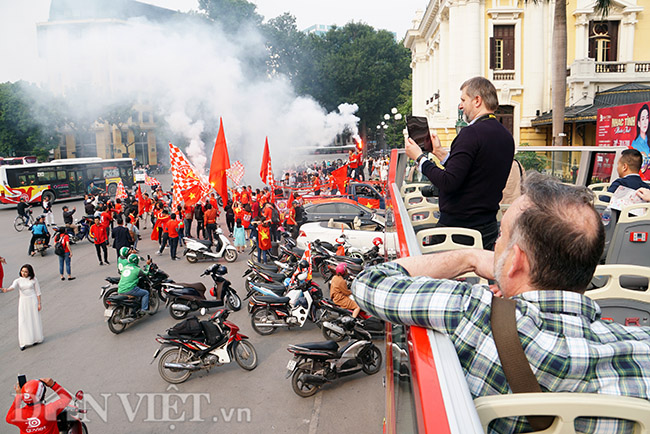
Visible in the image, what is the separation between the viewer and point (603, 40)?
952 inches

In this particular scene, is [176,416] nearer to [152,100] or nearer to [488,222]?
[488,222]

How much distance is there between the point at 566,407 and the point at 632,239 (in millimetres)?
3482

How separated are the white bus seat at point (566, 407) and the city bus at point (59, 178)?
31.9 metres

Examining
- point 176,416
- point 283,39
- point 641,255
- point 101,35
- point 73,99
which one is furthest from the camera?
point 283,39

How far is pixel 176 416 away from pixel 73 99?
1848 inches

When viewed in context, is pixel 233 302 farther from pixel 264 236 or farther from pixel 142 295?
pixel 264 236

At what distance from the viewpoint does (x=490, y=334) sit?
1344 millimetres

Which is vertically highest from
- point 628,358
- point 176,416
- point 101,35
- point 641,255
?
point 101,35

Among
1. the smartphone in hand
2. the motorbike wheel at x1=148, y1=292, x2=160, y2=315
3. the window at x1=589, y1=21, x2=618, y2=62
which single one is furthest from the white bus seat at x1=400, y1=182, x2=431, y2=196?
the window at x1=589, y1=21, x2=618, y2=62

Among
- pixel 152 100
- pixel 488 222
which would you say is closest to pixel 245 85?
pixel 152 100

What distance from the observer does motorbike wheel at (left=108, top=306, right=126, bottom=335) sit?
9.42 meters

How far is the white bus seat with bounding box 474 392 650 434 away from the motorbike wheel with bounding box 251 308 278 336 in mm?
8388

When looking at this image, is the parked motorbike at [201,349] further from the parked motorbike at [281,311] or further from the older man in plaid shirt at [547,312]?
the older man in plaid shirt at [547,312]

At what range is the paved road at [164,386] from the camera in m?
6.38
